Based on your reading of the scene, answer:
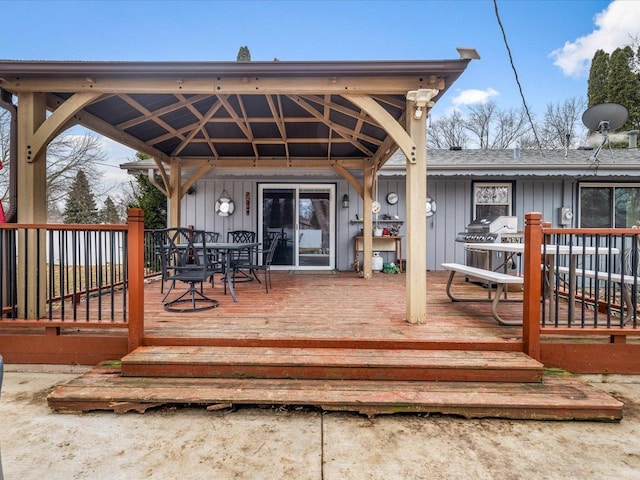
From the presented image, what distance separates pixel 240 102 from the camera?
401cm

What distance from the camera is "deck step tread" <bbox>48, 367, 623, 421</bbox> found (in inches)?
90.8

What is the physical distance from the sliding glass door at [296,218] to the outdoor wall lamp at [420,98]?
14.1ft

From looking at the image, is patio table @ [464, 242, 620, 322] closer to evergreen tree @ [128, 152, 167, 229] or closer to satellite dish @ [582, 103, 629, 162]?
satellite dish @ [582, 103, 629, 162]

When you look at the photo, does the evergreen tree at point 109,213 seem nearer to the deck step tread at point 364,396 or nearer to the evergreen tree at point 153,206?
the evergreen tree at point 153,206

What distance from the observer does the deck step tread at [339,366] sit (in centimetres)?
257

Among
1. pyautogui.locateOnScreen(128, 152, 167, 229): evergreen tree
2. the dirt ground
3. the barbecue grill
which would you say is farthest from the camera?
pyautogui.locateOnScreen(128, 152, 167, 229): evergreen tree

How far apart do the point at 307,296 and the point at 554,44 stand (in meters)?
23.1

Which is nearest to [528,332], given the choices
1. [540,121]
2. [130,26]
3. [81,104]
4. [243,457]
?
[243,457]

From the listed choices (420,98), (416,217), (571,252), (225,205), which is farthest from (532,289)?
(225,205)

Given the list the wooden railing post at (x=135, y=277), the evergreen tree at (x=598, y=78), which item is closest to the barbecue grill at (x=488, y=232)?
the wooden railing post at (x=135, y=277)

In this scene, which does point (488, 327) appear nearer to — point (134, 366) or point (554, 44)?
point (134, 366)

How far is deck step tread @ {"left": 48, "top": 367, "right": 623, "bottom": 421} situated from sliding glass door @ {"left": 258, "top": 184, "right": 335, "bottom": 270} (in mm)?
4951

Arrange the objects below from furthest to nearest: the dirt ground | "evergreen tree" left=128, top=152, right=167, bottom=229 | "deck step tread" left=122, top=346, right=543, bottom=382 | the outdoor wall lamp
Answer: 1. "evergreen tree" left=128, top=152, right=167, bottom=229
2. the outdoor wall lamp
3. "deck step tread" left=122, top=346, right=543, bottom=382
4. the dirt ground

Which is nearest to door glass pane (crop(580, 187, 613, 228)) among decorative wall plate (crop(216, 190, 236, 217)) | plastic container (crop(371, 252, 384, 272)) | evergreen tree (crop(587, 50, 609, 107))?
plastic container (crop(371, 252, 384, 272))
